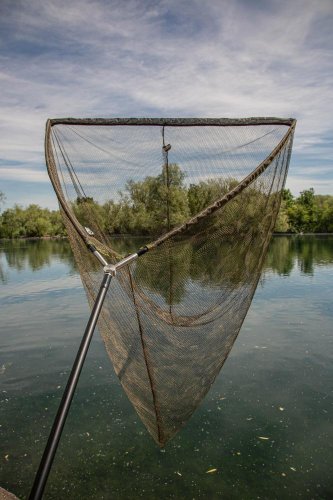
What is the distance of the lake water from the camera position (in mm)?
4363

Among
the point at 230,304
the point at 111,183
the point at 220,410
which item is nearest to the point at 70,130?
the point at 111,183

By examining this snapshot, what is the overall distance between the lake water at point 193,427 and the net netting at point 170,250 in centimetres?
86

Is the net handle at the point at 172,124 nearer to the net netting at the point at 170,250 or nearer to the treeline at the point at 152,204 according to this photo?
the net netting at the point at 170,250

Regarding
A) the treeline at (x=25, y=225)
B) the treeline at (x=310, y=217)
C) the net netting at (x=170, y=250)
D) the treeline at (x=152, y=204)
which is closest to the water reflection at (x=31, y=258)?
the treeline at (x=152, y=204)

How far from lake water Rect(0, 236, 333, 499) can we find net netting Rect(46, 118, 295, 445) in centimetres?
86

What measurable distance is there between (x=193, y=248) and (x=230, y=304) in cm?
70

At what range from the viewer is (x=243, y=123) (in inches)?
136

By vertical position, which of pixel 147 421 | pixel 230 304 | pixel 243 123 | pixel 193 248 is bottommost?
pixel 147 421

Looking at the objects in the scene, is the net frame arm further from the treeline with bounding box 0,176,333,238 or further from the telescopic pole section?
the treeline with bounding box 0,176,333,238

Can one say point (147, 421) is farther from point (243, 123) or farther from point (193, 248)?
point (243, 123)

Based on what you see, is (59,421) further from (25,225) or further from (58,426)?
(25,225)

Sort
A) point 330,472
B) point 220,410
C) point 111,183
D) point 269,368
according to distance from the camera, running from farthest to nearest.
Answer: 1. point 269,368
2. point 220,410
3. point 330,472
4. point 111,183

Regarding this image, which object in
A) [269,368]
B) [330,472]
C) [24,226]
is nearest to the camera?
[330,472]

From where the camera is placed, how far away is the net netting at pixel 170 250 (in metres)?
3.64
